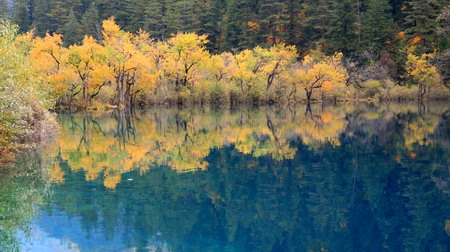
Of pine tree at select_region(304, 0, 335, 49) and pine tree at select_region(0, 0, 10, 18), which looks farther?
pine tree at select_region(0, 0, 10, 18)

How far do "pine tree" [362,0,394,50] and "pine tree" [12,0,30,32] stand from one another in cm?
6869

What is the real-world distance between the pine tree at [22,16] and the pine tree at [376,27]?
68.7 meters

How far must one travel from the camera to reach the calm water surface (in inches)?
346

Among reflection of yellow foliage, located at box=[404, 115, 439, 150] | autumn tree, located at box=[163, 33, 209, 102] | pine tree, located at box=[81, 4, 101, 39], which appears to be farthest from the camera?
pine tree, located at box=[81, 4, 101, 39]

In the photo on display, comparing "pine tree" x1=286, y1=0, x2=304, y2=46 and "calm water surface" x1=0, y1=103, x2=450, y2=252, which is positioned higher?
"pine tree" x1=286, y1=0, x2=304, y2=46

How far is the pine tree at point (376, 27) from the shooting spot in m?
71.3

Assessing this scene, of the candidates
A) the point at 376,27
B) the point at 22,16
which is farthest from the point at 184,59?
the point at 22,16

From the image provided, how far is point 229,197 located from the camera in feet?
39.1

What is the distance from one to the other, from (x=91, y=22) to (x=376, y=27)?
53636mm

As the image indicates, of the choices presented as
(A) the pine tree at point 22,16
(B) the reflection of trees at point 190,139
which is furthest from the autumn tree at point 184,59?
(A) the pine tree at point 22,16

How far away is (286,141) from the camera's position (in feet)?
77.3

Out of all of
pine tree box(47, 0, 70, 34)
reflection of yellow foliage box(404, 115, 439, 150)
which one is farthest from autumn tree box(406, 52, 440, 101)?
pine tree box(47, 0, 70, 34)

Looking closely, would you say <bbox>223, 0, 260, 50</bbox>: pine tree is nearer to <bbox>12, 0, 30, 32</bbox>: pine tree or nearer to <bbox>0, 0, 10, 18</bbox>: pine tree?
<bbox>12, 0, 30, 32</bbox>: pine tree

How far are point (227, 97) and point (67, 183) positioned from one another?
151 feet
